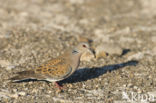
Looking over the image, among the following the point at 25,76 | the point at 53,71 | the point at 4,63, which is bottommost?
the point at 4,63

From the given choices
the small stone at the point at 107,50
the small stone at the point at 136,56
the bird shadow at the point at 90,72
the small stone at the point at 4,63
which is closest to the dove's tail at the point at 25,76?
the bird shadow at the point at 90,72

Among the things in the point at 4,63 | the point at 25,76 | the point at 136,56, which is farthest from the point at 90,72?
the point at 4,63

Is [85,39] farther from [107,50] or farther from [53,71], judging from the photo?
[53,71]

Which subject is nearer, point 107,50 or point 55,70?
point 55,70

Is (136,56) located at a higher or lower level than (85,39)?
lower

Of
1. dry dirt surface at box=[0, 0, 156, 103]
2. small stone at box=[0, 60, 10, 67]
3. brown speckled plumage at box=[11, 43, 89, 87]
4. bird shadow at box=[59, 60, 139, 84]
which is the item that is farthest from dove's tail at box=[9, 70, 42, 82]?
small stone at box=[0, 60, 10, 67]

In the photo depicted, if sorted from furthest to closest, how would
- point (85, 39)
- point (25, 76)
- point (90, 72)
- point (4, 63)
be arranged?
point (85, 39), point (4, 63), point (90, 72), point (25, 76)

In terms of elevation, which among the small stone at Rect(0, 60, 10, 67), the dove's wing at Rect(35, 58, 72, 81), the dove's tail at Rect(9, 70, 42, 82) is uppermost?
the dove's wing at Rect(35, 58, 72, 81)

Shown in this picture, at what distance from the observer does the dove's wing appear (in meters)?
7.06

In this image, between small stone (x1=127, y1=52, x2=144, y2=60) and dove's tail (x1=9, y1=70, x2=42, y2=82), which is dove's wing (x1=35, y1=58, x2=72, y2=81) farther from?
small stone (x1=127, y1=52, x2=144, y2=60)

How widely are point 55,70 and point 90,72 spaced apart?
1480 mm

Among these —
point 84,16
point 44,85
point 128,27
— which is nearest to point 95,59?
point 44,85

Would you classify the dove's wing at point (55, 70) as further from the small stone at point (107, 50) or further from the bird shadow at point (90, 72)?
the small stone at point (107, 50)

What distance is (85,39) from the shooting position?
10.4m
